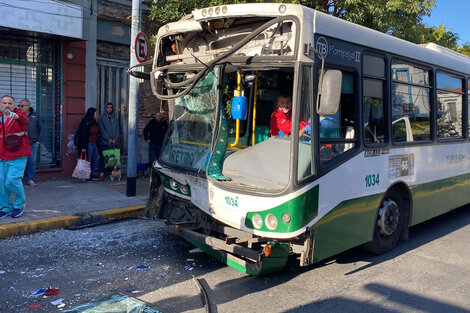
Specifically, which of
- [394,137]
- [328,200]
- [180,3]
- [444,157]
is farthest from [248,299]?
[180,3]

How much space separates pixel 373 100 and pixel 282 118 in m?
1.17

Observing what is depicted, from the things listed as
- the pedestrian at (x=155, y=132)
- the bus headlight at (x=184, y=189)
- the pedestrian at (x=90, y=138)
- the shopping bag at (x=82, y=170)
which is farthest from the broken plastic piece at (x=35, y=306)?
the pedestrian at (x=155, y=132)

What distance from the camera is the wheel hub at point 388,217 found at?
19.3ft

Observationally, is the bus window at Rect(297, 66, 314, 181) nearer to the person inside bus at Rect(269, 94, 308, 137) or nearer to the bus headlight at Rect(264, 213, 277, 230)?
the bus headlight at Rect(264, 213, 277, 230)

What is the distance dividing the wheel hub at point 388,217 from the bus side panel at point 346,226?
7.5 inches

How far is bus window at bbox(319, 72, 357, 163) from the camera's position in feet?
16.0

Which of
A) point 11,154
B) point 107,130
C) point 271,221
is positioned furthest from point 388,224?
point 107,130

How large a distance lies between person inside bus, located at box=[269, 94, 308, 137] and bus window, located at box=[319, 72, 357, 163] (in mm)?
552

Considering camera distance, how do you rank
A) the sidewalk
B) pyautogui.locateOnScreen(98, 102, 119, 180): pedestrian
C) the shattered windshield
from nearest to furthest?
the shattered windshield < the sidewalk < pyautogui.locateOnScreen(98, 102, 119, 180): pedestrian

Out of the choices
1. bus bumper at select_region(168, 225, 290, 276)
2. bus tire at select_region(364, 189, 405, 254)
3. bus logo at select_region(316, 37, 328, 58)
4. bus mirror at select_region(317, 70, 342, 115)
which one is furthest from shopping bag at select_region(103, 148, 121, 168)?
bus mirror at select_region(317, 70, 342, 115)

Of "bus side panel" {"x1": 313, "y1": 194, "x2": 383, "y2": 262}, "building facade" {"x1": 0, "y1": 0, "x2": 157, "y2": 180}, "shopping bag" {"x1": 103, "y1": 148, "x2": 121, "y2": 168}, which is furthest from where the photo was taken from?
"shopping bag" {"x1": 103, "y1": 148, "x2": 121, "y2": 168}

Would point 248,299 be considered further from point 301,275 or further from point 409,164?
point 409,164

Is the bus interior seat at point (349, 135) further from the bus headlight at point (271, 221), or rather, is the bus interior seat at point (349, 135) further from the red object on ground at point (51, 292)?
the red object on ground at point (51, 292)

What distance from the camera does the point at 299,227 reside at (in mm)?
4539
